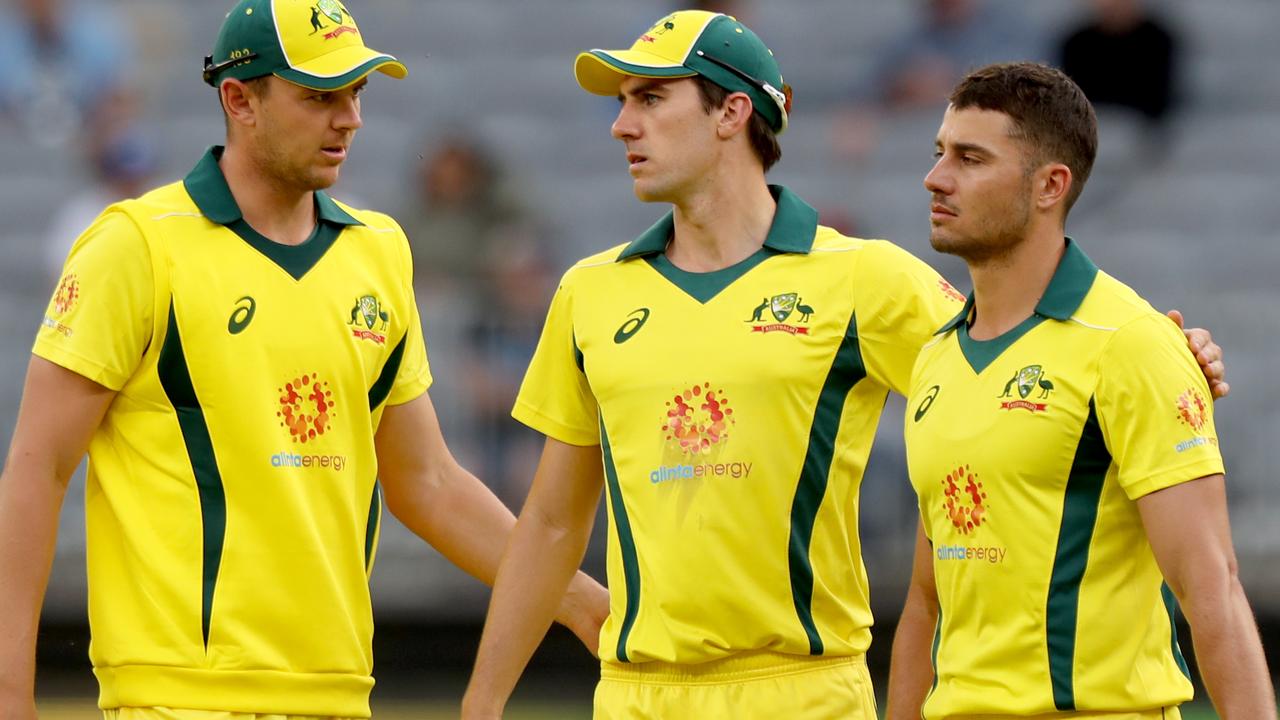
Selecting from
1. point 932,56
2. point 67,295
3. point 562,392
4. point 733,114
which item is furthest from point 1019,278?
point 932,56

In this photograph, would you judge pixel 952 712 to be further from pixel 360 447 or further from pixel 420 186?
pixel 420 186

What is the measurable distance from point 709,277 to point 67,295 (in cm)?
155

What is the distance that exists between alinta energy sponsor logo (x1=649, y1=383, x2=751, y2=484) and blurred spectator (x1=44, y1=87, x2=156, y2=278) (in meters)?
7.37

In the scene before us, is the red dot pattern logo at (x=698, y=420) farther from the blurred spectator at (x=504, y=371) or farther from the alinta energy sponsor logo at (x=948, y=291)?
the blurred spectator at (x=504, y=371)

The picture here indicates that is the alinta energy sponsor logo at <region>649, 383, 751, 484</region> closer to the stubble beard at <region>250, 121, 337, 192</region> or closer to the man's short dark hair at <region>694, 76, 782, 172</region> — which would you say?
the man's short dark hair at <region>694, 76, 782, 172</region>

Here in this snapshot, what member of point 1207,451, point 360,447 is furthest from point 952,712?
point 360,447

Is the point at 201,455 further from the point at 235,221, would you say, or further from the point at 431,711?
the point at 431,711

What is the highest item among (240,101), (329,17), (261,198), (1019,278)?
(329,17)

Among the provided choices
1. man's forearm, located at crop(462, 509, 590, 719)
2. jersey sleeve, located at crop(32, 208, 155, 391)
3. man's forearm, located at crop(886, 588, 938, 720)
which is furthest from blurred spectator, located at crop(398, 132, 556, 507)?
jersey sleeve, located at crop(32, 208, 155, 391)

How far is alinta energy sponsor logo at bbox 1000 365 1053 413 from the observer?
4.55 m

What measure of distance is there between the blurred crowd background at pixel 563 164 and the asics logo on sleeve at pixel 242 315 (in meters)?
5.36

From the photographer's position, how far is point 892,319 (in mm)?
5195

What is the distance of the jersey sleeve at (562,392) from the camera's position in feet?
17.8

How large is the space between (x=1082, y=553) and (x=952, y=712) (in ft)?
1.50
